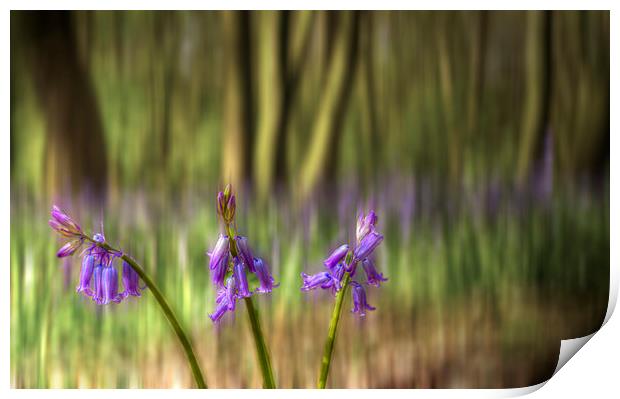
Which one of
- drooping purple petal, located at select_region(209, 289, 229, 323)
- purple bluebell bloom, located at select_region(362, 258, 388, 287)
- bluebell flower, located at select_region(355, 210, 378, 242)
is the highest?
bluebell flower, located at select_region(355, 210, 378, 242)

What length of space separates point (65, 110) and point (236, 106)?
0.92 ft

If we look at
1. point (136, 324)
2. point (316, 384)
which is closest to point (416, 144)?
point (316, 384)

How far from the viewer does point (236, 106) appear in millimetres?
1398

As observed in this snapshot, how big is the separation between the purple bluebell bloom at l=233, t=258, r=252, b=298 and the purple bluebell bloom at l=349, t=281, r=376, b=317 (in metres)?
0.17

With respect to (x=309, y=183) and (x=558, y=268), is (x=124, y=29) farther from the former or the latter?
(x=558, y=268)

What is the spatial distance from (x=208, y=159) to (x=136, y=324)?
299 mm

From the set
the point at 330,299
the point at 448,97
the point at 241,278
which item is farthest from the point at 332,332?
the point at 448,97

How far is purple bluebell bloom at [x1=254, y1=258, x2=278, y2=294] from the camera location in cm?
138

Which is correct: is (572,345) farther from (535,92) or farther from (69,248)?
(69,248)

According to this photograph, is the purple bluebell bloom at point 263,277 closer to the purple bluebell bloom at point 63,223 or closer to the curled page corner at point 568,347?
the purple bluebell bloom at point 63,223

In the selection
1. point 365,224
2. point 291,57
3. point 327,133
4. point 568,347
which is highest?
point 291,57

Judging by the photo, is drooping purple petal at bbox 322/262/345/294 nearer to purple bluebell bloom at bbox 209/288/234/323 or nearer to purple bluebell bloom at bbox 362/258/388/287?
purple bluebell bloom at bbox 362/258/388/287

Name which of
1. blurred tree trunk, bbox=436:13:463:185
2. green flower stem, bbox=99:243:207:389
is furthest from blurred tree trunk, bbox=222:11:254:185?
blurred tree trunk, bbox=436:13:463:185

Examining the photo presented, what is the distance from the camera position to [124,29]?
1.39 metres
